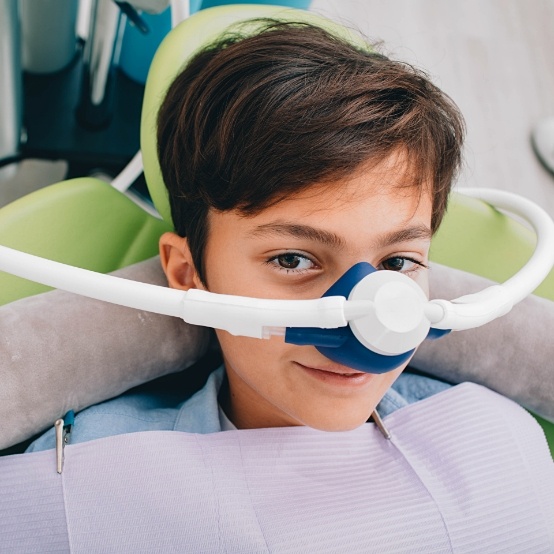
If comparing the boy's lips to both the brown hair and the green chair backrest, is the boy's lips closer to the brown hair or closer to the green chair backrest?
the brown hair

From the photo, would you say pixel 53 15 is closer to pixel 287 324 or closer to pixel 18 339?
pixel 18 339

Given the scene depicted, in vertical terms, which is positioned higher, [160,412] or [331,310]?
[331,310]

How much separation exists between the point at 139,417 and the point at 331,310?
0.36m

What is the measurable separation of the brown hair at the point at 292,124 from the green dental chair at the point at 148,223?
4.8 inches

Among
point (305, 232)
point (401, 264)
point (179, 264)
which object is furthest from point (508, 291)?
point (179, 264)

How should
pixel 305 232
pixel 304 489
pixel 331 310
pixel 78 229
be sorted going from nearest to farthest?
pixel 331 310 → pixel 305 232 → pixel 304 489 → pixel 78 229

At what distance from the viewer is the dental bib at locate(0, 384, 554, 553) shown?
689mm

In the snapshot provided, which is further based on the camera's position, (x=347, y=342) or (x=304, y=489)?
(x=304, y=489)

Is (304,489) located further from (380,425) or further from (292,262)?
(292,262)

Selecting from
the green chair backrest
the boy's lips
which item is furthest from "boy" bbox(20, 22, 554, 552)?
the green chair backrest

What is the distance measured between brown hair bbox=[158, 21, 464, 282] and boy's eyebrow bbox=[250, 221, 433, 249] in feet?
0.08

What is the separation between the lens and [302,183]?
2.16 feet

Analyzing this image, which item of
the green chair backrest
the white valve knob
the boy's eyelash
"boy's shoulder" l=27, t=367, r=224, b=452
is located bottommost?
"boy's shoulder" l=27, t=367, r=224, b=452

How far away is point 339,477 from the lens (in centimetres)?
78
